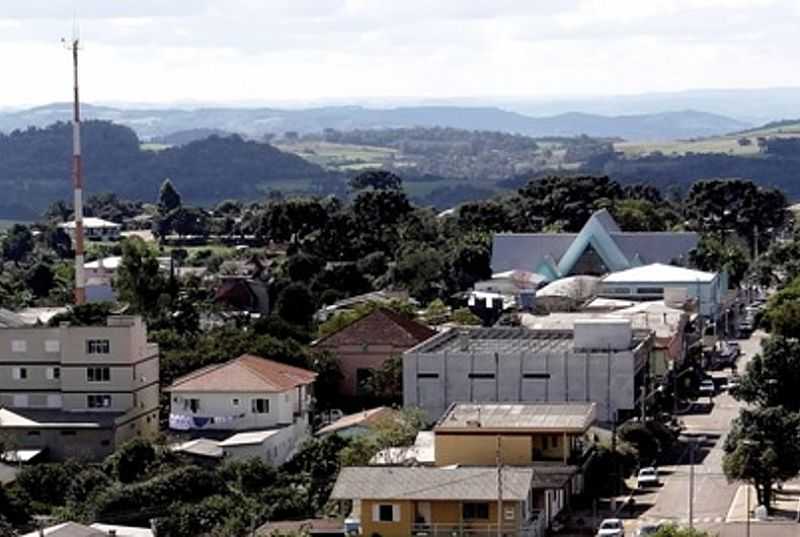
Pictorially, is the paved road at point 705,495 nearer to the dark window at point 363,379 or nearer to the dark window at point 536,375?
the dark window at point 536,375

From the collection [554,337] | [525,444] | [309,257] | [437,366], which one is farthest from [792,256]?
[525,444]

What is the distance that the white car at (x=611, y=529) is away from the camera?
38.3 meters

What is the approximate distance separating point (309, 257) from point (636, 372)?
112 ft

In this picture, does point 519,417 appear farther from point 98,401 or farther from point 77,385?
point 77,385

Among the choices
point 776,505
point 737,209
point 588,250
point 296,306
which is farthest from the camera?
point 737,209

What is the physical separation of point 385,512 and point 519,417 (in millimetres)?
7647

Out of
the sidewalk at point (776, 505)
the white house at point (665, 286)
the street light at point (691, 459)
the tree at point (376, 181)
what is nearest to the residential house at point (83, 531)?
the street light at point (691, 459)

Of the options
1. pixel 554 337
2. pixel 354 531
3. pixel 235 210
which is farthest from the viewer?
pixel 235 210

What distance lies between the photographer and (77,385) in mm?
49969

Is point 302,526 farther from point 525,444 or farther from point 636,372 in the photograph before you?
point 636,372

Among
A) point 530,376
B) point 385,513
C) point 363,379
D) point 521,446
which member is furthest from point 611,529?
point 363,379

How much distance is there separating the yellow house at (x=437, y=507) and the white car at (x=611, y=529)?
1.25 m

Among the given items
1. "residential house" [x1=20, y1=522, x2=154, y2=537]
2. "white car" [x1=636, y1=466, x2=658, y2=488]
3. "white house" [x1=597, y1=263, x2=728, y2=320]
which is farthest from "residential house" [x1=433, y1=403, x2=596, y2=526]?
"white house" [x1=597, y1=263, x2=728, y2=320]

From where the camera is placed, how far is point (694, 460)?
4738 cm
